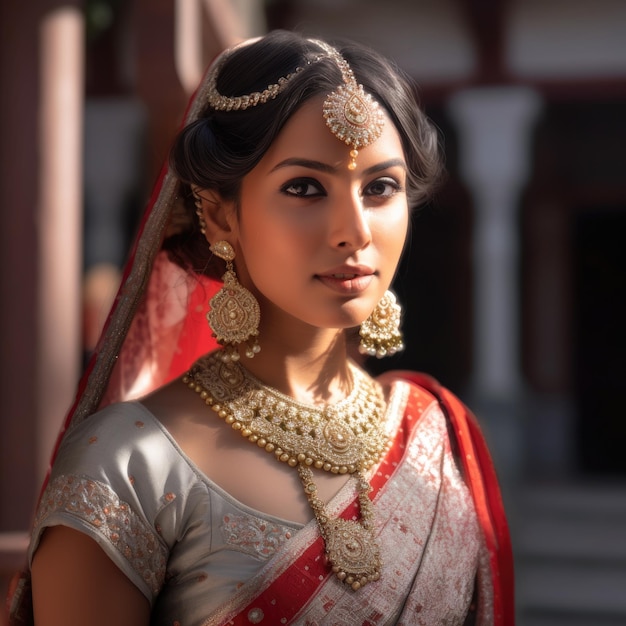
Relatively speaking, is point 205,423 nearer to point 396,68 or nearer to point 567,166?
point 396,68

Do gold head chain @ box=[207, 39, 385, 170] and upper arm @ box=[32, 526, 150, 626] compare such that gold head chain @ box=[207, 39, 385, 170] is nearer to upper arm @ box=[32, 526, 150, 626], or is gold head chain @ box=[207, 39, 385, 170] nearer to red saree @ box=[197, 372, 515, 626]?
red saree @ box=[197, 372, 515, 626]

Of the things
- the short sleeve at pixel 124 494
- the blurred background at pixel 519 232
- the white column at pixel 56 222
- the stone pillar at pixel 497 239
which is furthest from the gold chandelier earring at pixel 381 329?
the stone pillar at pixel 497 239

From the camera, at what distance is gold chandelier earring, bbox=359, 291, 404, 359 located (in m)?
1.43

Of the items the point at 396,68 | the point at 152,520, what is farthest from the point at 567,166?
the point at 152,520

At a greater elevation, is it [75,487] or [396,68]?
[396,68]

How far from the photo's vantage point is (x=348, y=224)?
123 centimetres

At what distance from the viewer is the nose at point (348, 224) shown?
1.23 metres

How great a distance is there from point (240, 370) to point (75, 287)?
44.6 inches

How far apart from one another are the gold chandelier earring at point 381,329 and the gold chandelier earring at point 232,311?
187mm

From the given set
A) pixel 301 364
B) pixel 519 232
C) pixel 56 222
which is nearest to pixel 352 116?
pixel 301 364

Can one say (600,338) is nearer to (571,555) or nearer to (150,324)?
(571,555)

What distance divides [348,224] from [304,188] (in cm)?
8

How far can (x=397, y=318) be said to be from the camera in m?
1.44

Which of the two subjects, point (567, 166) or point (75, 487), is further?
point (567, 166)
